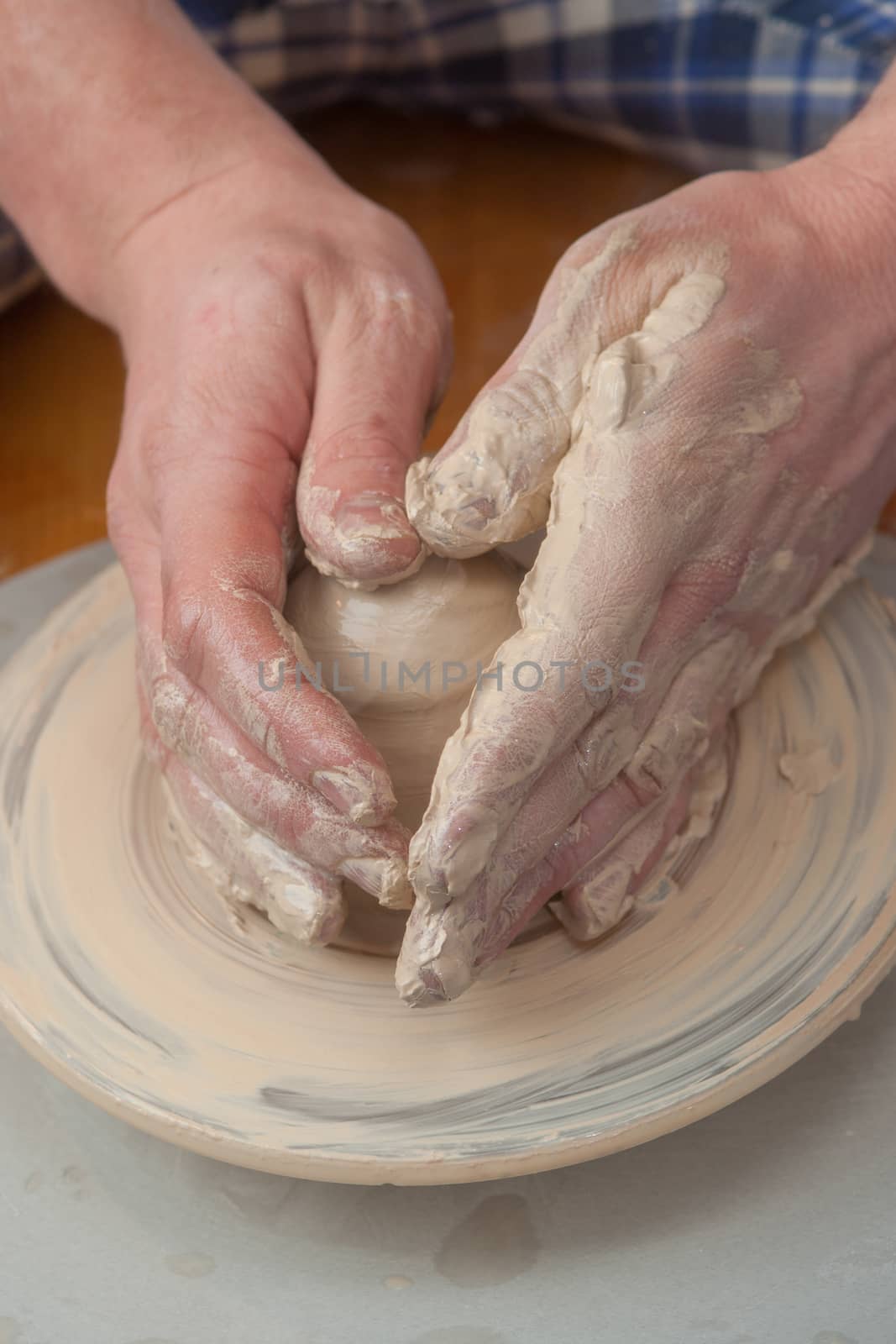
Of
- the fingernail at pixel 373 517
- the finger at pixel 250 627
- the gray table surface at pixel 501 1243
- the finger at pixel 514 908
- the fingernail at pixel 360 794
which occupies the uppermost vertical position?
the fingernail at pixel 373 517

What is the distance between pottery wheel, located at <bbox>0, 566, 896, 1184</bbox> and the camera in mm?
877

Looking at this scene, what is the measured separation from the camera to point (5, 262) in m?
2.04

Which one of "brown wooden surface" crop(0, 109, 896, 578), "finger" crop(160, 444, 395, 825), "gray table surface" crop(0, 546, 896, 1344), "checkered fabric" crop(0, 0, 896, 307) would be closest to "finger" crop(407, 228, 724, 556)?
Answer: "finger" crop(160, 444, 395, 825)

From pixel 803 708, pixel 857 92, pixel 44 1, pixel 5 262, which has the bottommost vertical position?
pixel 5 262

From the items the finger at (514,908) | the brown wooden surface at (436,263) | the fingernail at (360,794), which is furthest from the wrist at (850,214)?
the brown wooden surface at (436,263)

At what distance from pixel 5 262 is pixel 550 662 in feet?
5.04

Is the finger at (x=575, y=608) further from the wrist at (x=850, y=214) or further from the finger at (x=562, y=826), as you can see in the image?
the wrist at (x=850, y=214)

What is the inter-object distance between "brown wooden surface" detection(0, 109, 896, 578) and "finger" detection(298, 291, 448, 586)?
556 mm

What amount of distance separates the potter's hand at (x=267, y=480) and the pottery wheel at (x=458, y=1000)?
0.26 feet

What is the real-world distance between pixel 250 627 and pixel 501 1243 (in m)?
0.47

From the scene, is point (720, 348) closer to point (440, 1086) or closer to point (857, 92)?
point (440, 1086)

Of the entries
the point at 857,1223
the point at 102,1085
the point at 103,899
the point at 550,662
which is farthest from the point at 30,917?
the point at 857,1223

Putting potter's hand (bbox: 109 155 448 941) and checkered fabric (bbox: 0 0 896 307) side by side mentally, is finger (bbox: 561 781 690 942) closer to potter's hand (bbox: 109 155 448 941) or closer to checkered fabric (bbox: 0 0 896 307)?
potter's hand (bbox: 109 155 448 941)

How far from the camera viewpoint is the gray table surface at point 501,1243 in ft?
2.86
